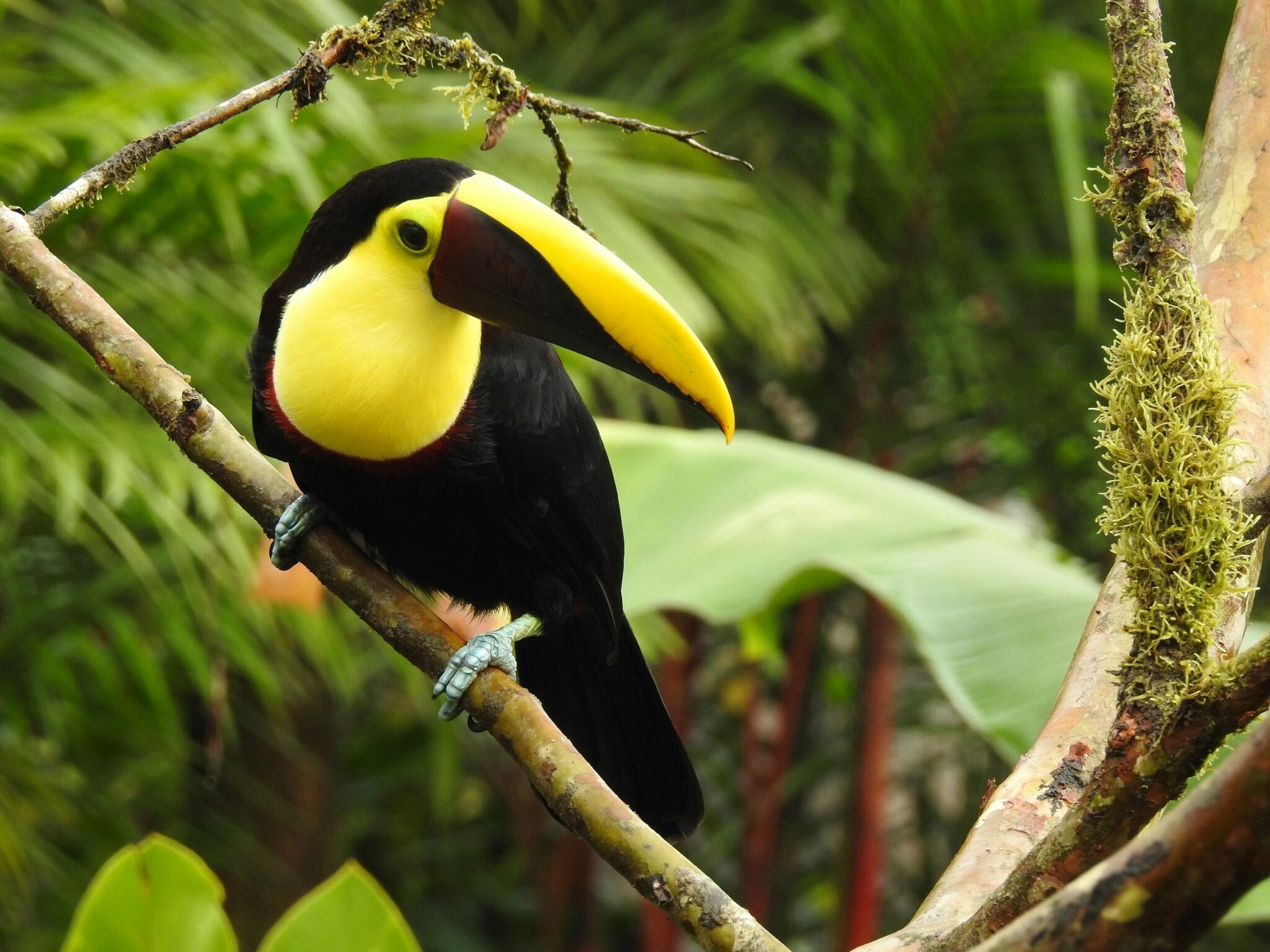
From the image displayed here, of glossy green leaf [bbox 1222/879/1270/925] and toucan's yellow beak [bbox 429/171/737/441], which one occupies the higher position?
toucan's yellow beak [bbox 429/171/737/441]

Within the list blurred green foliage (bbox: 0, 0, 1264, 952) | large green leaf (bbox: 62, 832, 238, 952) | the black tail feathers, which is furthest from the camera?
blurred green foliage (bbox: 0, 0, 1264, 952)

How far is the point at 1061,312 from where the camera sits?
2873 mm

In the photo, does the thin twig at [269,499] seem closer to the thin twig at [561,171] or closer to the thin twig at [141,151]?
the thin twig at [141,151]

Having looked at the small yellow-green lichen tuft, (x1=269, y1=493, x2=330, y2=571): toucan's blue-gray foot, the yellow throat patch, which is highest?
the small yellow-green lichen tuft

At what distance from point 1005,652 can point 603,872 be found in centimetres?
251

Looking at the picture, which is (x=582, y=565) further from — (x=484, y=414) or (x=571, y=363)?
(x=571, y=363)

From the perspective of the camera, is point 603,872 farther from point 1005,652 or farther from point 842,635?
point 1005,652

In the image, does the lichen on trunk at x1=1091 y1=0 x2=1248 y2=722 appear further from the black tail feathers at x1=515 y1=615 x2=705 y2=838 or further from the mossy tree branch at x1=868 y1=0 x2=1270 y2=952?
the black tail feathers at x1=515 y1=615 x2=705 y2=838

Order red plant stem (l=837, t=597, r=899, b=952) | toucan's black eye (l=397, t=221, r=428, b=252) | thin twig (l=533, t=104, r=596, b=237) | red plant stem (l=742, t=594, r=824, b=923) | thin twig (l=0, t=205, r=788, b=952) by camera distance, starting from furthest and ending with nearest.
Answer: red plant stem (l=742, t=594, r=824, b=923) < red plant stem (l=837, t=597, r=899, b=952) < toucan's black eye (l=397, t=221, r=428, b=252) < thin twig (l=533, t=104, r=596, b=237) < thin twig (l=0, t=205, r=788, b=952)

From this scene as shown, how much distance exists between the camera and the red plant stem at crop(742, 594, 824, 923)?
105 inches

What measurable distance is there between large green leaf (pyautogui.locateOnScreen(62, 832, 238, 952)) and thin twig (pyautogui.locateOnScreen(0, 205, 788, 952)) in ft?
1.13

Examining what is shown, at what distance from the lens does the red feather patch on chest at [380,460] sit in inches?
48.9

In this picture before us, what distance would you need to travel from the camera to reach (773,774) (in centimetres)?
273

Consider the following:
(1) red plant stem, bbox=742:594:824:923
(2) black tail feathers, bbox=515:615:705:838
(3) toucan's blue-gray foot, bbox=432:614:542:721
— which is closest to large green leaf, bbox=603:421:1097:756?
(2) black tail feathers, bbox=515:615:705:838
